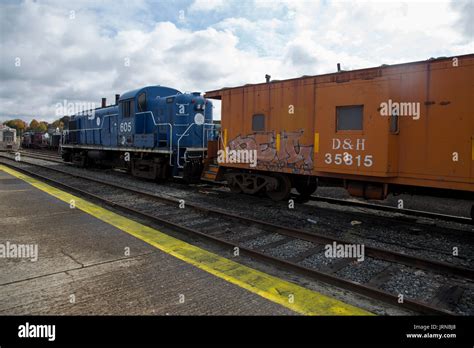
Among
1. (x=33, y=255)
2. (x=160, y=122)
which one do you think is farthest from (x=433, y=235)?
(x=160, y=122)

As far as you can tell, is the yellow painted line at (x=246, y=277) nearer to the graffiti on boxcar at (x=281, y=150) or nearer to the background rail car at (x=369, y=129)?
the background rail car at (x=369, y=129)

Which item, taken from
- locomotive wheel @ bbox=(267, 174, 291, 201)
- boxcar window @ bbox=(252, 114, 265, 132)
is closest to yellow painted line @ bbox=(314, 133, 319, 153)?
locomotive wheel @ bbox=(267, 174, 291, 201)

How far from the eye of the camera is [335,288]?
427 cm

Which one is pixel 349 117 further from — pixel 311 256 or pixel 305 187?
pixel 311 256

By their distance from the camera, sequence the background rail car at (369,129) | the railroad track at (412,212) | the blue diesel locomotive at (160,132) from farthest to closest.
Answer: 1. the blue diesel locomotive at (160,132)
2. the railroad track at (412,212)
3. the background rail car at (369,129)

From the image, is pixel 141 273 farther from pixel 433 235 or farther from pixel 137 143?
pixel 137 143

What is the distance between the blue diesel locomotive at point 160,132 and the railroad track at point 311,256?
484 cm

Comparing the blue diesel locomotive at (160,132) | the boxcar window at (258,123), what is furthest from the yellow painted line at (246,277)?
the blue diesel locomotive at (160,132)

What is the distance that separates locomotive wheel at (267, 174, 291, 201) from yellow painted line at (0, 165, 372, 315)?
433cm

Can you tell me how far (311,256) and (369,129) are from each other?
129 inches

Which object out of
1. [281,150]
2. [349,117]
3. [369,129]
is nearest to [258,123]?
[281,150]

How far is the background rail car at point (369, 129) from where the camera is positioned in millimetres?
6137

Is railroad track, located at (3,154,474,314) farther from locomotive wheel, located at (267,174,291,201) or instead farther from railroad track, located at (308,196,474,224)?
railroad track, located at (308,196,474,224)

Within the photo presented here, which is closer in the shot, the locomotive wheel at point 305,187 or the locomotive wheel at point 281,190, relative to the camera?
the locomotive wheel at point 281,190
